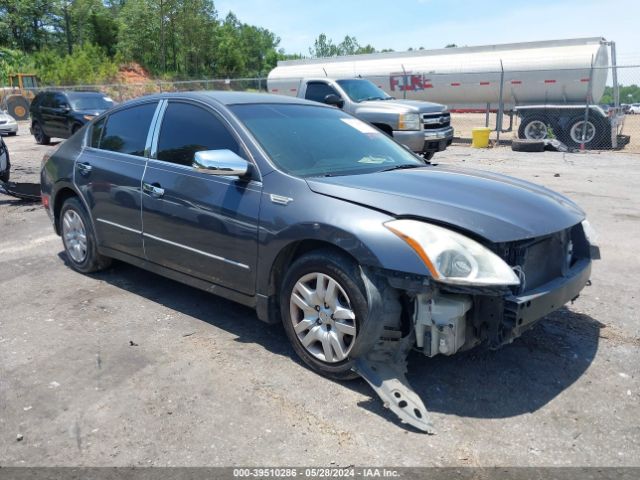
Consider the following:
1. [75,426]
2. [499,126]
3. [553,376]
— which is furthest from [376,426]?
[499,126]

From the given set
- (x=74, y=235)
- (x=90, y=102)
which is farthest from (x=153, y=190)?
(x=90, y=102)

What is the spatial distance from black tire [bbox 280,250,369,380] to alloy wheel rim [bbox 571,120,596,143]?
1594 centimetres

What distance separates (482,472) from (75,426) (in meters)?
2.10

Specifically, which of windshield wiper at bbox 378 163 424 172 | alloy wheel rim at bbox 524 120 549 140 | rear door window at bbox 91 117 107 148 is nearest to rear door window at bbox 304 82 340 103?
alloy wheel rim at bbox 524 120 549 140

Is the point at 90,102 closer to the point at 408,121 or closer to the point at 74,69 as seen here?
the point at 408,121

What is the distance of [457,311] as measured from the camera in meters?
3.05

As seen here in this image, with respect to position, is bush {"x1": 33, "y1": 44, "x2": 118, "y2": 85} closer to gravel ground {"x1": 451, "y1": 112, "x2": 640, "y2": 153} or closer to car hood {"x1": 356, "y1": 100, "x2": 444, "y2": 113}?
gravel ground {"x1": 451, "y1": 112, "x2": 640, "y2": 153}

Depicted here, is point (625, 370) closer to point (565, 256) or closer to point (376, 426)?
point (565, 256)

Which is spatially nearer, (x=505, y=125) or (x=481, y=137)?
(x=481, y=137)

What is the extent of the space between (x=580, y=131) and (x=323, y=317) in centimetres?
1626

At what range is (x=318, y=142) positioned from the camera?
14.0 feet

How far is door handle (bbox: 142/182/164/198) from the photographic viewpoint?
444cm

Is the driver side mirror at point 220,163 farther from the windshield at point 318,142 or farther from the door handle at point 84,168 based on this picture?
the door handle at point 84,168

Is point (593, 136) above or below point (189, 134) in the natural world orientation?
below
